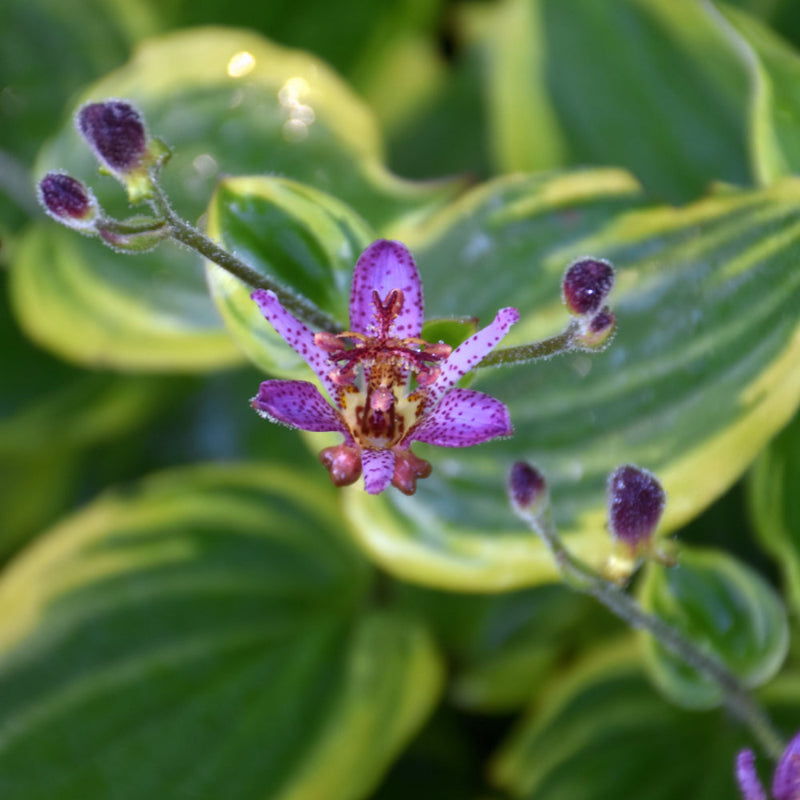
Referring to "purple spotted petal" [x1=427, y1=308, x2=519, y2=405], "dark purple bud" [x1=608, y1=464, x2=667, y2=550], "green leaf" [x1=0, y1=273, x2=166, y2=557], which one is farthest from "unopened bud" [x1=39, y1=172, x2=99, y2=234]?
"green leaf" [x1=0, y1=273, x2=166, y2=557]

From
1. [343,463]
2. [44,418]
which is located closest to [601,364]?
[343,463]

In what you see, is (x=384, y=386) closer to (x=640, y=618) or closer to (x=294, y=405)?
(x=294, y=405)

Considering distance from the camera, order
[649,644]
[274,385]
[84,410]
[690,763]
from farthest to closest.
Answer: [84,410] < [690,763] < [649,644] < [274,385]

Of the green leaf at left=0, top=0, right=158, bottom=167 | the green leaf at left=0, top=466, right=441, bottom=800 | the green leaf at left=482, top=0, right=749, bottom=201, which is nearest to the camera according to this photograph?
the green leaf at left=0, top=466, right=441, bottom=800

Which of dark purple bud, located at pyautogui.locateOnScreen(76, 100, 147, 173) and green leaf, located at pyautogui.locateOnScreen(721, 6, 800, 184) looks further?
green leaf, located at pyautogui.locateOnScreen(721, 6, 800, 184)

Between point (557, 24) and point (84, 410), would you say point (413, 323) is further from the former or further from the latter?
point (84, 410)

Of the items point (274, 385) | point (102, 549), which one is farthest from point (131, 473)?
point (274, 385)

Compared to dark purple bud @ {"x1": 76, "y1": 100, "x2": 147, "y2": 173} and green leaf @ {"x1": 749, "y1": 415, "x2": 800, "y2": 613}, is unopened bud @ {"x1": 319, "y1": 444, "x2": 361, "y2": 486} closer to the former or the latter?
dark purple bud @ {"x1": 76, "y1": 100, "x2": 147, "y2": 173}

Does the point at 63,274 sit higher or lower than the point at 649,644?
higher
